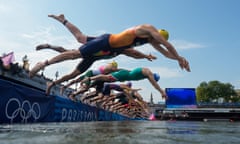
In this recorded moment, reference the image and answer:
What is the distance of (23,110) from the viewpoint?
7270 mm

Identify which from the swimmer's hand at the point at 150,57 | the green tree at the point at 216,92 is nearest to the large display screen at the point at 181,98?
the swimmer's hand at the point at 150,57

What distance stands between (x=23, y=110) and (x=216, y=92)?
2991 inches

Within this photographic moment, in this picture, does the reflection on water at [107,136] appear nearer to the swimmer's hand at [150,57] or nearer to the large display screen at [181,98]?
the swimmer's hand at [150,57]

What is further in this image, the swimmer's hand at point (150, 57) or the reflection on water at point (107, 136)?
the swimmer's hand at point (150, 57)

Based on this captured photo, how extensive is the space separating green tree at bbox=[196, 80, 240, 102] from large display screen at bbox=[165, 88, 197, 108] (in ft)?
160

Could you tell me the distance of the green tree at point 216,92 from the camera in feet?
247

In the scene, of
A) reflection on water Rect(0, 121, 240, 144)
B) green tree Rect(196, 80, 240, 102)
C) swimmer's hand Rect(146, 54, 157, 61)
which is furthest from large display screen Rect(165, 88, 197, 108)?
green tree Rect(196, 80, 240, 102)

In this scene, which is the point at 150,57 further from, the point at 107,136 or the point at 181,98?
the point at 181,98

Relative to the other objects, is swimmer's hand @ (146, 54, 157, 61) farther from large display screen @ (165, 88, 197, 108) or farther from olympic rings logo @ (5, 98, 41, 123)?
large display screen @ (165, 88, 197, 108)

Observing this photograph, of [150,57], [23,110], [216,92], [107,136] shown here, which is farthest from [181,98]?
[216,92]

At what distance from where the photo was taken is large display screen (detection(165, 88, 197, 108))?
94.4 ft

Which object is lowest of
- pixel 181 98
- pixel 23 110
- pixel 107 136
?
pixel 107 136

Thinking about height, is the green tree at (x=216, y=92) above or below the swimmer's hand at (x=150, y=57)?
above

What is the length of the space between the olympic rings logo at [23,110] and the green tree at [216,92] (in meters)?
73.2
